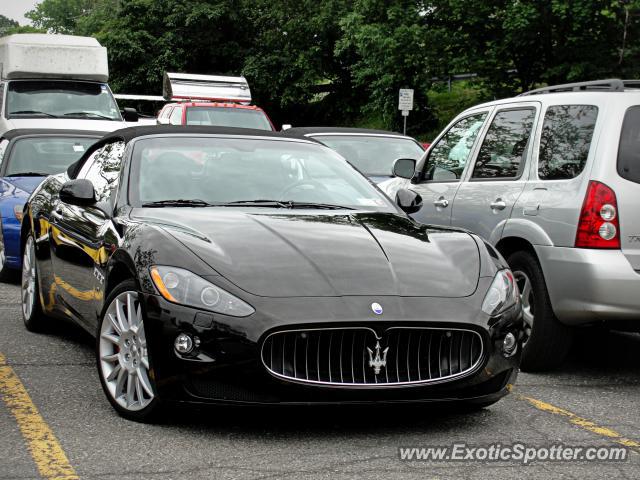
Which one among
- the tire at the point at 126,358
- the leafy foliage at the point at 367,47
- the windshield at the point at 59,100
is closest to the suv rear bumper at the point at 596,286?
the tire at the point at 126,358

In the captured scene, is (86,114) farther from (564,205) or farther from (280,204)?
(564,205)

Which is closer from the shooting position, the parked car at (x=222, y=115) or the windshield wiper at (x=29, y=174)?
the windshield wiper at (x=29, y=174)

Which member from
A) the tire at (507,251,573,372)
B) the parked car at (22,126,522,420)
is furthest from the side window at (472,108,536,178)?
the parked car at (22,126,522,420)

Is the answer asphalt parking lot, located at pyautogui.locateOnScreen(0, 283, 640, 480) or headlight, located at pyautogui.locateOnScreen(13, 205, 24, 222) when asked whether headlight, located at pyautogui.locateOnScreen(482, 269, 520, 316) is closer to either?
asphalt parking lot, located at pyautogui.locateOnScreen(0, 283, 640, 480)

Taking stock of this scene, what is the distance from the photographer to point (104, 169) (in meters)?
6.74

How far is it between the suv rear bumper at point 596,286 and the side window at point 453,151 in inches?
70.6

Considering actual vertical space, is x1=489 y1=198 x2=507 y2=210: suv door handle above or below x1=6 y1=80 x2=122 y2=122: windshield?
above

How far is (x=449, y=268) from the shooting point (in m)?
5.20

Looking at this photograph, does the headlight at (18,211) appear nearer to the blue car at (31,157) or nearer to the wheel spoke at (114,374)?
the blue car at (31,157)

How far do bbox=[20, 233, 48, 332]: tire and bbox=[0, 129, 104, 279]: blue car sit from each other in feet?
8.48

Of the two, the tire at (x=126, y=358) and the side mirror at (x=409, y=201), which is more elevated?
the side mirror at (x=409, y=201)

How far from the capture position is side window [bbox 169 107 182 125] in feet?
66.8

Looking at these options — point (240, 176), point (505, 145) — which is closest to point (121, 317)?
point (240, 176)

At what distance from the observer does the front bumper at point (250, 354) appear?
4.62 m
